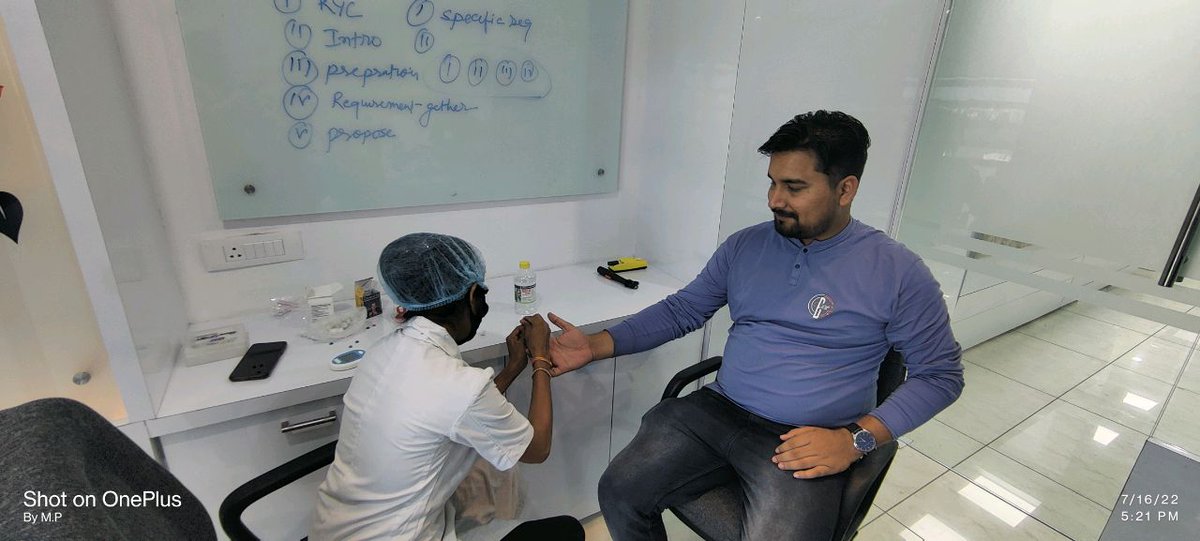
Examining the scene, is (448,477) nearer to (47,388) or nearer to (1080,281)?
(47,388)

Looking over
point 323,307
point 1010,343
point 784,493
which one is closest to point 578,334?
point 784,493

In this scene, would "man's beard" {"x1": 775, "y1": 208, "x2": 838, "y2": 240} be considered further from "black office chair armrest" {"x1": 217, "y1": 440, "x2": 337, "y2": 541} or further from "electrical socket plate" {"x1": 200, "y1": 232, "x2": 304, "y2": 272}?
"electrical socket plate" {"x1": 200, "y1": 232, "x2": 304, "y2": 272}

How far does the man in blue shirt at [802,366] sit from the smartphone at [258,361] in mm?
725

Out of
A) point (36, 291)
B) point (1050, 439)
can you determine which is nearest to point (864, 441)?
point (36, 291)

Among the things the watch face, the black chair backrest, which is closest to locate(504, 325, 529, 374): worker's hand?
the watch face

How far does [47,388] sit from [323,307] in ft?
1.85

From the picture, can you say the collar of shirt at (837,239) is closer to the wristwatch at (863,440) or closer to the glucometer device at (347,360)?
the wristwatch at (863,440)

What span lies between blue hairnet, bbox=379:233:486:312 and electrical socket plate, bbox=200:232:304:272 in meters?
0.78

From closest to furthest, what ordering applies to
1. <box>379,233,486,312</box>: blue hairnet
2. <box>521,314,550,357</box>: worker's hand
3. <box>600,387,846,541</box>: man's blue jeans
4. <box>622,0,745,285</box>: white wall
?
<box>379,233,486,312</box>: blue hairnet
<box>600,387,846,541</box>: man's blue jeans
<box>521,314,550,357</box>: worker's hand
<box>622,0,745,285</box>: white wall

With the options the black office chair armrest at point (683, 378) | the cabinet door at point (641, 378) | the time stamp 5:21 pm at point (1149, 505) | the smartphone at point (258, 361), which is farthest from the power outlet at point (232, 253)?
the time stamp 5:21 pm at point (1149, 505)

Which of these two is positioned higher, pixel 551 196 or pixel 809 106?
pixel 809 106

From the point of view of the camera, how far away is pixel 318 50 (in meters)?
1.44

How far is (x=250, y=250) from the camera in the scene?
1.51 metres

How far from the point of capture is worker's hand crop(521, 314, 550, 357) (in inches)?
51.3
